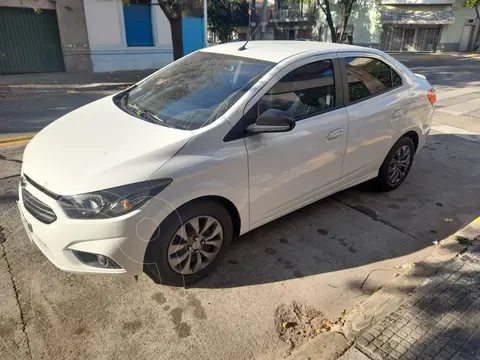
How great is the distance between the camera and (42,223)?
2.43 meters

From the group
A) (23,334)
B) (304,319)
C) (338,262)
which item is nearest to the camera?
(23,334)

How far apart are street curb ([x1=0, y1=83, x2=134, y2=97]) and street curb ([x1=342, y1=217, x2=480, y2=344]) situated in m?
11.4

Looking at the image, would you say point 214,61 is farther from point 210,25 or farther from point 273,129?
point 210,25

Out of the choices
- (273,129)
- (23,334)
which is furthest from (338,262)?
(23,334)

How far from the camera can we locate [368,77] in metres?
3.91

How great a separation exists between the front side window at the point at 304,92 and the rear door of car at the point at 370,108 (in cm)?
24

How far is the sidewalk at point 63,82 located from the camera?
11734 millimetres

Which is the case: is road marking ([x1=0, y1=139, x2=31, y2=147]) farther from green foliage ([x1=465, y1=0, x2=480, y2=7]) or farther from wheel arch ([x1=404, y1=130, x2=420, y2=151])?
green foliage ([x1=465, y1=0, x2=480, y2=7])

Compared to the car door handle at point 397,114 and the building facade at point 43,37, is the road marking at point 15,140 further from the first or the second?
the building facade at point 43,37

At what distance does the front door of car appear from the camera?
2959 millimetres

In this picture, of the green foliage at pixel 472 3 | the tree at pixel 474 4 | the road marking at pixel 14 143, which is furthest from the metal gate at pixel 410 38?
the road marking at pixel 14 143

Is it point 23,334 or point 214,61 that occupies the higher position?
point 214,61

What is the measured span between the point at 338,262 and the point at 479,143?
5092 mm

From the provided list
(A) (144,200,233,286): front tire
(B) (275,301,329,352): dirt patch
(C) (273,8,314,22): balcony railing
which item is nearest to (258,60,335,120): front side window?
A: (A) (144,200,233,286): front tire
